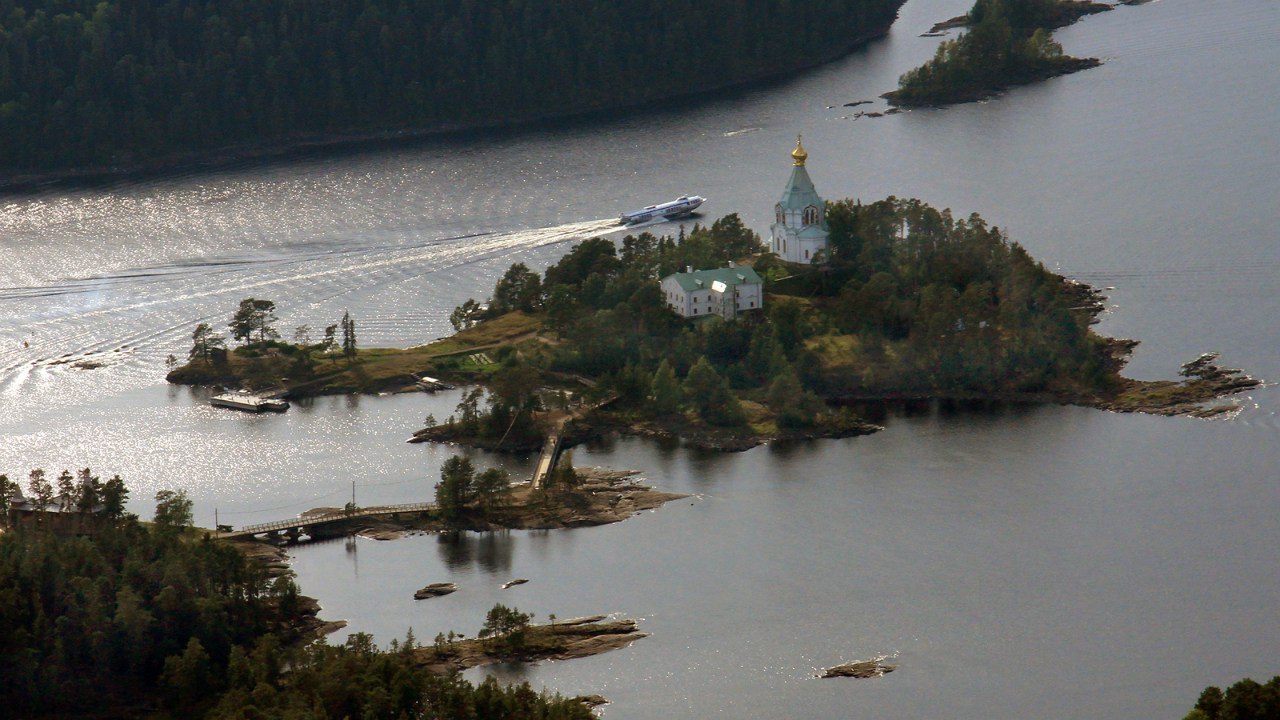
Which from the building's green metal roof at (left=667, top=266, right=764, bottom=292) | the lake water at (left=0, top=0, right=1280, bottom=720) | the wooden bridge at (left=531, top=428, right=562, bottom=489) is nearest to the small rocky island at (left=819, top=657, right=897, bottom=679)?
the lake water at (left=0, top=0, right=1280, bottom=720)

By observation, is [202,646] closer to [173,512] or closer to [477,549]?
[173,512]

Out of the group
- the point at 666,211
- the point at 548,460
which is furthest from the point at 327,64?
the point at 548,460

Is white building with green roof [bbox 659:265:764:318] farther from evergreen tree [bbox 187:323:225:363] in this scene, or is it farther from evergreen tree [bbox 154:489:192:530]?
evergreen tree [bbox 154:489:192:530]

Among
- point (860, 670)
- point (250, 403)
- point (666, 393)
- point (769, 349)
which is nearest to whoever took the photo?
point (860, 670)

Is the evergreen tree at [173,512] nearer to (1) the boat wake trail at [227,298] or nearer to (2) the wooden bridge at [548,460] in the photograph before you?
(2) the wooden bridge at [548,460]

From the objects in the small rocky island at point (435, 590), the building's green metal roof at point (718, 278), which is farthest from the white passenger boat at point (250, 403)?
the small rocky island at point (435, 590)
